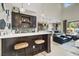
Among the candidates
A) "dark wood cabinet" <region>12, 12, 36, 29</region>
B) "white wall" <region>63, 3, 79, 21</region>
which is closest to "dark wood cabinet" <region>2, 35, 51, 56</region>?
"dark wood cabinet" <region>12, 12, 36, 29</region>

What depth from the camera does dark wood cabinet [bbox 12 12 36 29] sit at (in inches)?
75.9

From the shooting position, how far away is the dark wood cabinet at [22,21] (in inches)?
75.9

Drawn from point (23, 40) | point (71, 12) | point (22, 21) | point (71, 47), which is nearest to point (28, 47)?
point (23, 40)

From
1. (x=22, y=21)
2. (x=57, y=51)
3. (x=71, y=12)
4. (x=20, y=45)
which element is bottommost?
(x=57, y=51)

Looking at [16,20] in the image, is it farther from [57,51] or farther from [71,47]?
[71,47]

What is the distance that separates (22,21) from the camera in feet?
6.69

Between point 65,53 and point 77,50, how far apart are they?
237 mm

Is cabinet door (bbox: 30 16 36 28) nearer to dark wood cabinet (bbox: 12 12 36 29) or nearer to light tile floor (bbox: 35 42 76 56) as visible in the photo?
dark wood cabinet (bbox: 12 12 36 29)

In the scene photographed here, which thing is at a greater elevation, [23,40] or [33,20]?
[33,20]

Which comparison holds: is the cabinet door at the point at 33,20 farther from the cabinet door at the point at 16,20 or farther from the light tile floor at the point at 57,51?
the light tile floor at the point at 57,51

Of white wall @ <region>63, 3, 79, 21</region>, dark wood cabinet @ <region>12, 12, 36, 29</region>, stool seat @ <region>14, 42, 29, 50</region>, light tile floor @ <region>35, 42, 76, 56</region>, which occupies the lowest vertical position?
light tile floor @ <region>35, 42, 76, 56</region>

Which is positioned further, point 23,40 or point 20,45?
point 23,40

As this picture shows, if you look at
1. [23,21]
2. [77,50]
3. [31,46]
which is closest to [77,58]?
[77,50]

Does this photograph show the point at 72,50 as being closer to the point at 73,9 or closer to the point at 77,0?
the point at 73,9
